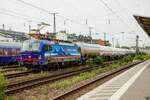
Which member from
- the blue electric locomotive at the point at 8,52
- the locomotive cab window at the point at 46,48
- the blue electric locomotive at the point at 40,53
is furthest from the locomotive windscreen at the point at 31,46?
the blue electric locomotive at the point at 8,52

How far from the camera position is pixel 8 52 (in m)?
36.9

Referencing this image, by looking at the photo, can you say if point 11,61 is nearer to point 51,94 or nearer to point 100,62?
A: point 100,62

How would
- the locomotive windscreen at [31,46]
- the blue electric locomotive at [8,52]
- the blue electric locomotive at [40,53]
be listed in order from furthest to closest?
1. the blue electric locomotive at [8,52]
2. the locomotive windscreen at [31,46]
3. the blue electric locomotive at [40,53]

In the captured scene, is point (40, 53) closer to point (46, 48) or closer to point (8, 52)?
→ point (46, 48)

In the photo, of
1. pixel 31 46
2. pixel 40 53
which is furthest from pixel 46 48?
pixel 31 46

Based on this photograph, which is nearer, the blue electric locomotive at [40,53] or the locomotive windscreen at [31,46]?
the blue electric locomotive at [40,53]

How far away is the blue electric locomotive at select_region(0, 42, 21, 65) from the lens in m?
35.8

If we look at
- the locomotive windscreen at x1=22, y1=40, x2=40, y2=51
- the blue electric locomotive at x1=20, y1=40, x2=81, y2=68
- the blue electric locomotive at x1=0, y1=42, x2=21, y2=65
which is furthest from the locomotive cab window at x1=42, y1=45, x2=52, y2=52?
the blue electric locomotive at x1=0, y1=42, x2=21, y2=65

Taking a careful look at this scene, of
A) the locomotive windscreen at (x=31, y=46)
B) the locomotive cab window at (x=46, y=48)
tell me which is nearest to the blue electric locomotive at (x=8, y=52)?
the locomotive windscreen at (x=31, y=46)

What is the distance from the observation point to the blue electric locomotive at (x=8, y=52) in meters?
35.8

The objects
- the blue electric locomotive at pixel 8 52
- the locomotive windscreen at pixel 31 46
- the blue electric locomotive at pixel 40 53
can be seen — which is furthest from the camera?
the blue electric locomotive at pixel 8 52

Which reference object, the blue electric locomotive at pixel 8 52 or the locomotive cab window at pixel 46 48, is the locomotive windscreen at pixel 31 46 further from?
the blue electric locomotive at pixel 8 52

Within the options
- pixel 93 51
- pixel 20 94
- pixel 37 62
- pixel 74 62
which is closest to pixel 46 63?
pixel 37 62

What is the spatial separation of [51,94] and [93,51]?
117 ft
